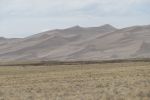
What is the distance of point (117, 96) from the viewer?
853 inches

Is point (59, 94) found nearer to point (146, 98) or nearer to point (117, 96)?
point (117, 96)

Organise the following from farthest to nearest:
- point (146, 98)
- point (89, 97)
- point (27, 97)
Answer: point (27, 97), point (89, 97), point (146, 98)

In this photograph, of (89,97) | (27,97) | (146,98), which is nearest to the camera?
(146,98)

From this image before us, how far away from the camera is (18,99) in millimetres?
22672

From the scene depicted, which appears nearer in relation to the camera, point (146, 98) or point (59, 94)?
point (146, 98)

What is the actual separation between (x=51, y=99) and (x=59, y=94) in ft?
8.07

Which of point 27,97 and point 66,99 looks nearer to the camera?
point 66,99

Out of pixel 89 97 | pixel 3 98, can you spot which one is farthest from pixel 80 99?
pixel 3 98

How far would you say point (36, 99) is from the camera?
22.3 meters

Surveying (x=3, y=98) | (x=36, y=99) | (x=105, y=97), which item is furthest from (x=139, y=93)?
(x=3, y=98)

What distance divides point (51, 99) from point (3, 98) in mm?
3081

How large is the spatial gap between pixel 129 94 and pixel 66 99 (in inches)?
139

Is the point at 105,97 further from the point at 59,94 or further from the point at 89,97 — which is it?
the point at 59,94

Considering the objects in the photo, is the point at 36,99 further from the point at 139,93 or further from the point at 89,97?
the point at 139,93
